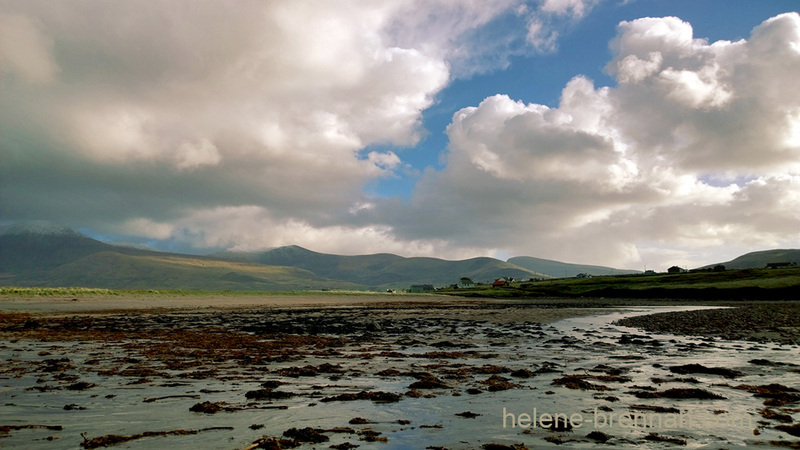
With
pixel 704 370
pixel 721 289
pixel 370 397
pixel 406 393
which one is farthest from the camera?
pixel 721 289

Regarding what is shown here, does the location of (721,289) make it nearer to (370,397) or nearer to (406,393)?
(406,393)

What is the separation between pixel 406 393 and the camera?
11.9 meters

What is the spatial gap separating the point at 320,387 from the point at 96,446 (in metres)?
5.89

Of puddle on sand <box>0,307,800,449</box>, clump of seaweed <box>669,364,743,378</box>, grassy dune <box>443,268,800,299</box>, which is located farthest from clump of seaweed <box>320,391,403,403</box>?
grassy dune <box>443,268,800,299</box>

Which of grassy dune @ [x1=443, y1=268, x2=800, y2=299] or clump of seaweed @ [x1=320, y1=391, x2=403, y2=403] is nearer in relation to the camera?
clump of seaweed @ [x1=320, y1=391, x2=403, y2=403]

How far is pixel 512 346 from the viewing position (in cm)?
2198

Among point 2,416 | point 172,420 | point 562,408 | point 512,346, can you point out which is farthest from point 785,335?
point 2,416

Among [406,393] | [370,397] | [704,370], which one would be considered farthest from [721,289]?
[370,397]

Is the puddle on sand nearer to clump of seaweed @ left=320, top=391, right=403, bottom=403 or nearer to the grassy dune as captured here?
clump of seaweed @ left=320, top=391, right=403, bottom=403

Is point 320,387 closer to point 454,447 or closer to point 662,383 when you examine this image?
point 454,447

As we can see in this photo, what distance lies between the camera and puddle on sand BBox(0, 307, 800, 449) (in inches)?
329

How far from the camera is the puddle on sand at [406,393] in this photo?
8.36 metres

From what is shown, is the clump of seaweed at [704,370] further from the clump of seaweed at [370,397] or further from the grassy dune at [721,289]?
the grassy dune at [721,289]

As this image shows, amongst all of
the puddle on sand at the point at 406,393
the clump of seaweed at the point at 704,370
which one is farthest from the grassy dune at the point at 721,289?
the clump of seaweed at the point at 704,370
